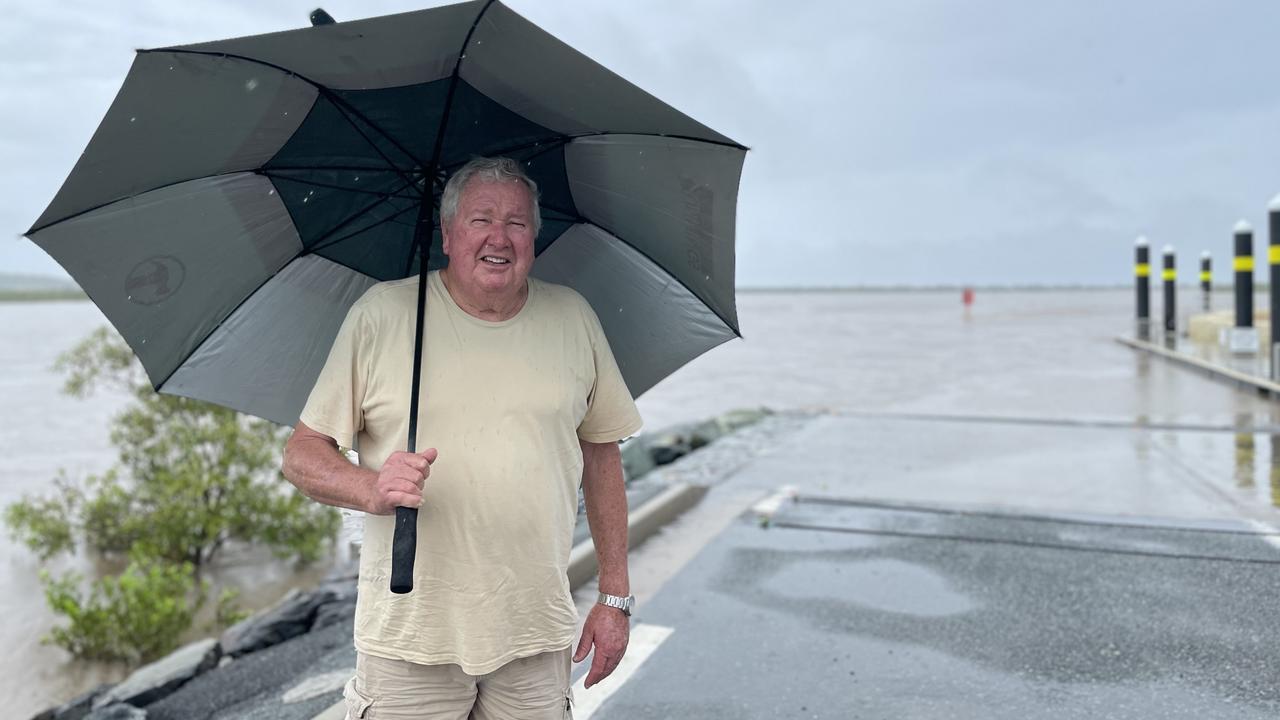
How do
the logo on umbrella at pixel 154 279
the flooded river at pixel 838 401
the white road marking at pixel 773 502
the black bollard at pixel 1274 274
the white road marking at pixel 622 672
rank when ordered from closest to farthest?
the logo on umbrella at pixel 154 279 < the white road marking at pixel 622 672 < the white road marking at pixel 773 502 < the flooded river at pixel 838 401 < the black bollard at pixel 1274 274

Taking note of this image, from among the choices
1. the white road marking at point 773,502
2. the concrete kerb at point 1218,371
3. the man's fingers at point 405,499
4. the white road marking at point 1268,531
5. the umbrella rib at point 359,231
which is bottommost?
the white road marking at point 1268,531

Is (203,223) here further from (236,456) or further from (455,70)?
(236,456)

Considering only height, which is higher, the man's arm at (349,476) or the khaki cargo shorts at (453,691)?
the man's arm at (349,476)

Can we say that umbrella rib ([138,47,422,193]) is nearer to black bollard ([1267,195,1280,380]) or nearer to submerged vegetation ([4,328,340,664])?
submerged vegetation ([4,328,340,664])

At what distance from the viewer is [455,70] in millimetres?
2104

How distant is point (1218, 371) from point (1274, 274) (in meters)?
2.51

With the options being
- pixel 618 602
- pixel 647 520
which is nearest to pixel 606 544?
pixel 618 602

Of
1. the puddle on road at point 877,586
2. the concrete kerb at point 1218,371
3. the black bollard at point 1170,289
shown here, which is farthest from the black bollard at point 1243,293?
the puddle on road at point 877,586

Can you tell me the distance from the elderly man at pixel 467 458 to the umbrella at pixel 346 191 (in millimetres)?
135

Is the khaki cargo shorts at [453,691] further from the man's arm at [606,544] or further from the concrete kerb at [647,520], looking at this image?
the concrete kerb at [647,520]

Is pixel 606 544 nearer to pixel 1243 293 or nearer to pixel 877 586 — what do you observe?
pixel 877 586

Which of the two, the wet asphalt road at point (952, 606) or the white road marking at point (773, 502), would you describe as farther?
the white road marking at point (773, 502)

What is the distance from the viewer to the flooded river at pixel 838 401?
8.75 m

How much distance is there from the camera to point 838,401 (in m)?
18.5
